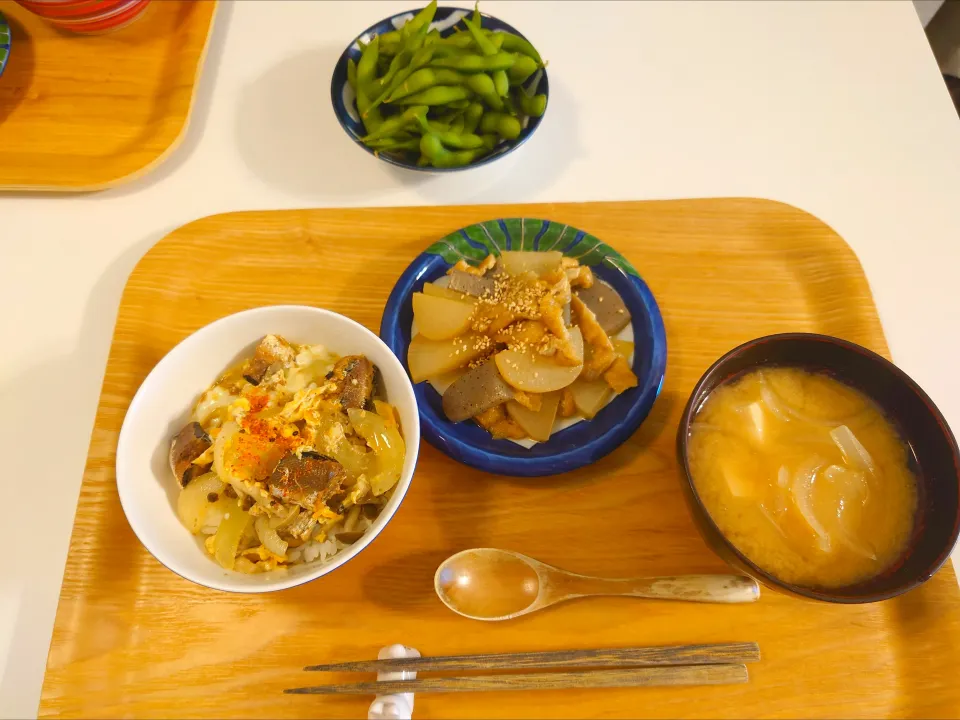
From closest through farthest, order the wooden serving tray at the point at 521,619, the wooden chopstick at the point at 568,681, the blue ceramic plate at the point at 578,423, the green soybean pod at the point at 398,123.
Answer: the wooden chopstick at the point at 568,681 < the wooden serving tray at the point at 521,619 < the blue ceramic plate at the point at 578,423 < the green soybean pod at the point at 398,123

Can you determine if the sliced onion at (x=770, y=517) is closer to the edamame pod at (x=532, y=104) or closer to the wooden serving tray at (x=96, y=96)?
the edamame pod at (x=532, y=104)

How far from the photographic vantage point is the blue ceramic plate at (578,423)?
1505 mm

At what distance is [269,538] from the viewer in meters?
1.38

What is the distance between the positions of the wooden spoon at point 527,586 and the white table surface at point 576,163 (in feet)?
3.11

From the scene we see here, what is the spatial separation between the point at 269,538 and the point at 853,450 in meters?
1.32

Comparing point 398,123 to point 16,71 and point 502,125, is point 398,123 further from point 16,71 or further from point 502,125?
point 16,71

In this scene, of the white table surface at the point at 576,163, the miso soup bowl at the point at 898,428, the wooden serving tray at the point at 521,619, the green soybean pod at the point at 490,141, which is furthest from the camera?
the green soybean pod at the point at 490,141

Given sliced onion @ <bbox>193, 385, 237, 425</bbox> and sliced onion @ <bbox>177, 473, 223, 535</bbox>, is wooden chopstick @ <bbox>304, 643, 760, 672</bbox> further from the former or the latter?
sliced onion @ <bbox>193, 385, 237, 425</bbox>

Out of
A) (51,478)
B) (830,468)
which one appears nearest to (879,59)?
(830,468)

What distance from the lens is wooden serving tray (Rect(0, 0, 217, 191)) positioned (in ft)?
6.93

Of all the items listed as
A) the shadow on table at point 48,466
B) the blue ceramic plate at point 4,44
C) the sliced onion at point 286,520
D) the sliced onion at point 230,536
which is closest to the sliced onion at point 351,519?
the sliced onion at point 286,520

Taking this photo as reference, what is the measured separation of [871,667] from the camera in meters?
1.39

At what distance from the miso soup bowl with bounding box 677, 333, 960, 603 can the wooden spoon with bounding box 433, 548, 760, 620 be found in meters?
0.18

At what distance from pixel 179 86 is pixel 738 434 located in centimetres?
226
